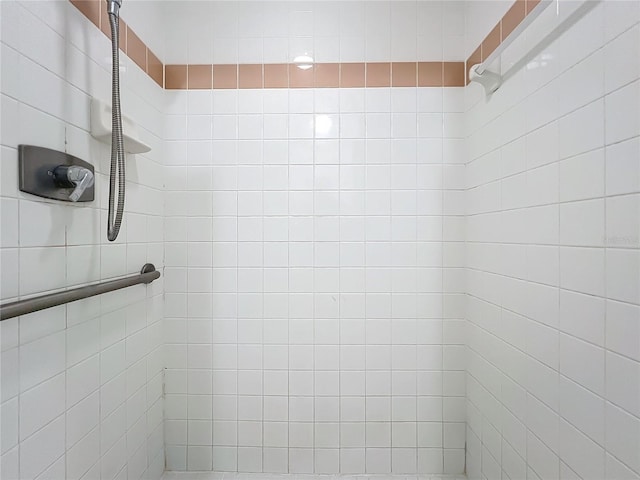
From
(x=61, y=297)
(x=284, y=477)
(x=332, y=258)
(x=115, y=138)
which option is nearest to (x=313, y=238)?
(x=332, y=258)

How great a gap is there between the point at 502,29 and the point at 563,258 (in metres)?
0.86

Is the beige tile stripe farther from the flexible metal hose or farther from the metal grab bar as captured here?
the metal grab bar

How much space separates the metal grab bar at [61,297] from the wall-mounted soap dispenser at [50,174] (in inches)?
9.6

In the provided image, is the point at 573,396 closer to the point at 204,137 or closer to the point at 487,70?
the point at 487,70

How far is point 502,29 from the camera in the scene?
51.2 inches

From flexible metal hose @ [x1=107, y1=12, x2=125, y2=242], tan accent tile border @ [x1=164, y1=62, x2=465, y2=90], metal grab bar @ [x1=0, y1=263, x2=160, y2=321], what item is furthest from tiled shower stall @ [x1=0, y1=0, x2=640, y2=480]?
flexible metal hose @ [x1=107, y1=12, x2=125, y2=242]

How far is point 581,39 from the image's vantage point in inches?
35.2

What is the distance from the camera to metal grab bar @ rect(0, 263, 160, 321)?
2.48 feet

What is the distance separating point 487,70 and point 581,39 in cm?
47

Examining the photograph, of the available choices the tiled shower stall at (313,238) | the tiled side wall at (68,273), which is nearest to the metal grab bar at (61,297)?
the tiled side wall at (68,273)

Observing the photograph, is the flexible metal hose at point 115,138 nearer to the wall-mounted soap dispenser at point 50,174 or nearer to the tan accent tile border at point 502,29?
the wall-mounted soap dispenser at point 50,174

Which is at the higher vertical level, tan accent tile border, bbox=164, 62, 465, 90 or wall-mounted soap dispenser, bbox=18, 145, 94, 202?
tan accent tile border, bbox=164, 62, 465, 90

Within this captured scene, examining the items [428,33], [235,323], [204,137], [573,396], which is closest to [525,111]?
[428,33]

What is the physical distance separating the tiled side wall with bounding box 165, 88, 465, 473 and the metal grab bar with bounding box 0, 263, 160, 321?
412 millimetres
